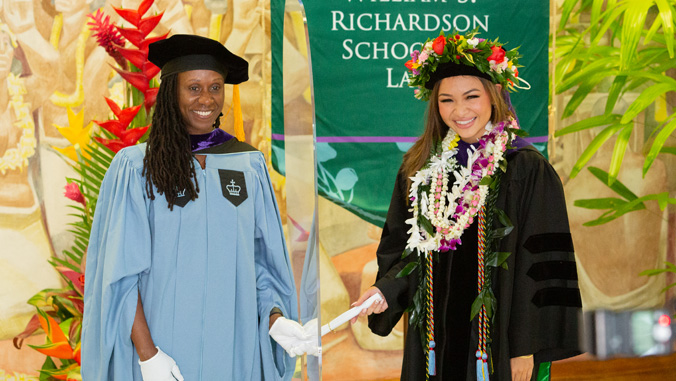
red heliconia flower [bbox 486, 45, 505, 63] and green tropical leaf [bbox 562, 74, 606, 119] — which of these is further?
green tropical leaf [bbox 562, 74, 606, 119]

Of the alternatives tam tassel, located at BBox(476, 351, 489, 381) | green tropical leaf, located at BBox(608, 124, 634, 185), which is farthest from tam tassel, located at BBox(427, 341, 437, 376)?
green tropical leaf, located at BBox(608, 124, 634, 185)

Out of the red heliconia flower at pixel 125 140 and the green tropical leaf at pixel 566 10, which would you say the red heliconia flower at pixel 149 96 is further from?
the green tropical leaf at pixel 566 10

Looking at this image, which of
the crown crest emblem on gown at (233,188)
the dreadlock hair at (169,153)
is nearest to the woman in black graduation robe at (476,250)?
the crown crest emblem on gown at (233,188)

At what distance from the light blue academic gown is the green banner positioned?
2.17 m

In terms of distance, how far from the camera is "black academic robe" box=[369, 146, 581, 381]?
2416 millimetres

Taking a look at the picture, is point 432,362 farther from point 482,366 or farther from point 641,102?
point 641,102

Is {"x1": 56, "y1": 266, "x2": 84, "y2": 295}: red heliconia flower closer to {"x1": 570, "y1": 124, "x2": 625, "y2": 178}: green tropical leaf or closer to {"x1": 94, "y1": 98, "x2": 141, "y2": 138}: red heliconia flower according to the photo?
{"x1": 94, "y1": 98, "x2": 141, "y2": 138}: red heliconia flower

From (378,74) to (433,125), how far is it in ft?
5.30

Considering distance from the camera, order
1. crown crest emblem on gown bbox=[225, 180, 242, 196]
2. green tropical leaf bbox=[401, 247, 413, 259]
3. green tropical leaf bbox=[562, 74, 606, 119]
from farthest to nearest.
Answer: green tropical leaf bbox=[562, 74, 606, 119] < green tropical leaf bbox=[401, 247, 413, 259] < crown crest emblem on gown bbox=[225, 180, 242, 196]

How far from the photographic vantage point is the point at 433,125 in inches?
109

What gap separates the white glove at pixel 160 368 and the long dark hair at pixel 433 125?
3.97 ft

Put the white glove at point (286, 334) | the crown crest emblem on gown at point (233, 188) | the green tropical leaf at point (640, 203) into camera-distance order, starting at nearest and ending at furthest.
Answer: the white glove at point (286, 334) < the crown crest emblem on gown at point (233, 188) < the green tropical leaf at point (640, 203)

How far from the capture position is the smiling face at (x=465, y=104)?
2.59 meters

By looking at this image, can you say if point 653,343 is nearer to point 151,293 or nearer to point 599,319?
point 599,319
